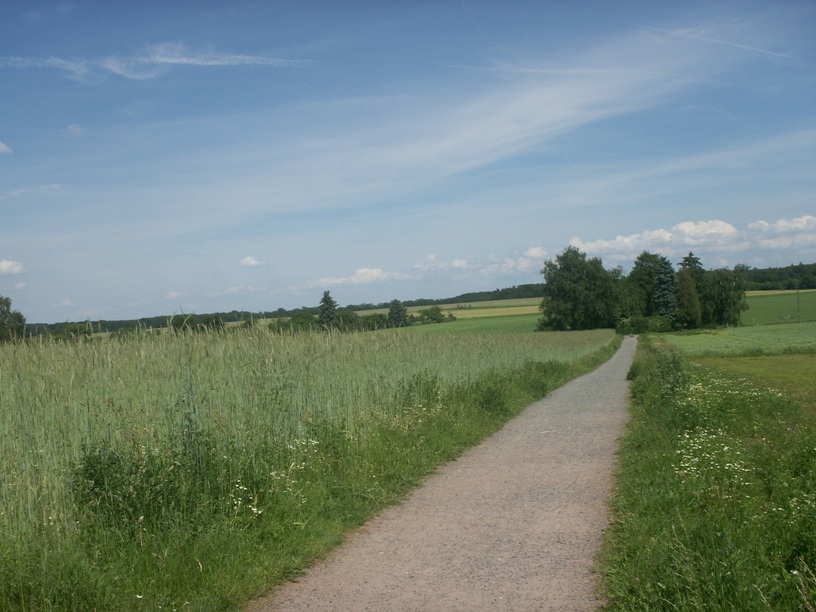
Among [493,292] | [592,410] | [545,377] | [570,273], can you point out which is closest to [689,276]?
[570,273]

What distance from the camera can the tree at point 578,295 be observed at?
104 meters

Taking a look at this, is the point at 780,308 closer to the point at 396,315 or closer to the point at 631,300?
the point at 631,300

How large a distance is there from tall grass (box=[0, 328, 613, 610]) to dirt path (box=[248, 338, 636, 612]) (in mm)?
354

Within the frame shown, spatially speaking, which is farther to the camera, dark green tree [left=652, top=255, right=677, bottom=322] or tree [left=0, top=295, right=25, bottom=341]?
dark green tree [left=652, top=255, right=677, bottom=322]

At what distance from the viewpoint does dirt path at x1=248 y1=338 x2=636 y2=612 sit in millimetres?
5207

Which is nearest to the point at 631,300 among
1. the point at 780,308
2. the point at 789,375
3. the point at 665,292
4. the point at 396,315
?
the point at 665,292

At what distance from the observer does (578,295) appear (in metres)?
104

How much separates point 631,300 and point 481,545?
114315 mm

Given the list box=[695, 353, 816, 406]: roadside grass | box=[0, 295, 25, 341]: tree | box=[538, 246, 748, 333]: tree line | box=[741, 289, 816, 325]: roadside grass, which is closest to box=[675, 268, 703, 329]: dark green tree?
box=[538, 246, 748, 333]: tree line

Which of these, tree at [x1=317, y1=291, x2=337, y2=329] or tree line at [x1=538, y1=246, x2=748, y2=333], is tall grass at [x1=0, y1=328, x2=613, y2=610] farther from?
tree line at [x1=538, y1=246, x2=748, y2=333]

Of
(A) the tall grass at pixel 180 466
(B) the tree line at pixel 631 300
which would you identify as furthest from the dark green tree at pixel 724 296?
(A) the tall grass at pixel 180 466

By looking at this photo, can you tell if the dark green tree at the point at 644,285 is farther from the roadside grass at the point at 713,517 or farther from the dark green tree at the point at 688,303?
the roadside grass at the point at 713,517

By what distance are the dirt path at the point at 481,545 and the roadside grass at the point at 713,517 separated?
31 centimetres

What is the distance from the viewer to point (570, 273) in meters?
106
